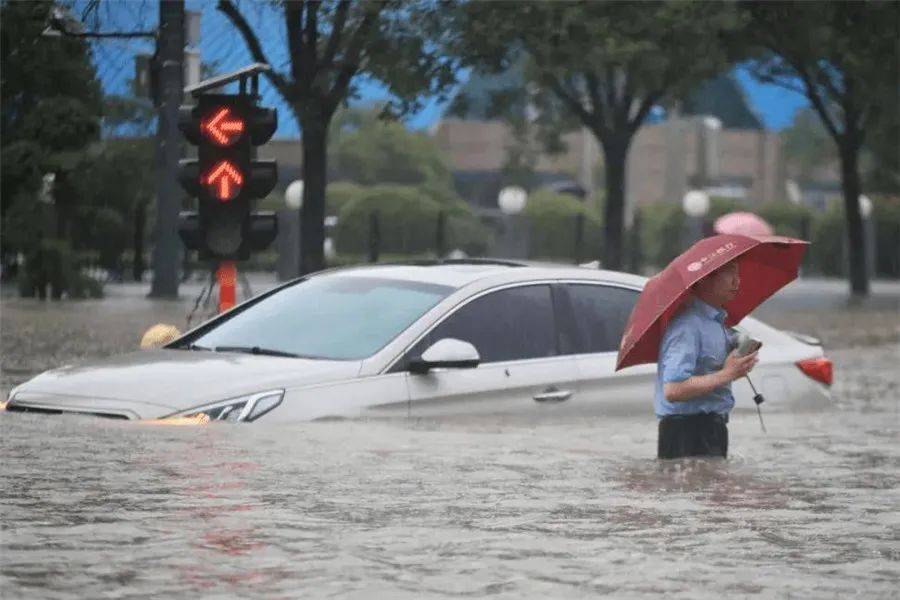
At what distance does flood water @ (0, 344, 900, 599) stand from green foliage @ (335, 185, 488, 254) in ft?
151

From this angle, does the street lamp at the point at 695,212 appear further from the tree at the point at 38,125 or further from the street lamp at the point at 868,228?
the tree at the point at 38,125

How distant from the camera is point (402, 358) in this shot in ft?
42.0

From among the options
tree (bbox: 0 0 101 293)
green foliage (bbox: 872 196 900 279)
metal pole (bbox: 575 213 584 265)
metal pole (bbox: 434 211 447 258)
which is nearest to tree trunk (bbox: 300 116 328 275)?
tree (bbox: 0 0 101 293)

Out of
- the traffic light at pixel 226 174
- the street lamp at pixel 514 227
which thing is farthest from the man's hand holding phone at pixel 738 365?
the street lamp at pixel 514 227

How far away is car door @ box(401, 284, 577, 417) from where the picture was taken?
12.9 metres

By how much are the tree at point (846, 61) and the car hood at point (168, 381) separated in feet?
76.8

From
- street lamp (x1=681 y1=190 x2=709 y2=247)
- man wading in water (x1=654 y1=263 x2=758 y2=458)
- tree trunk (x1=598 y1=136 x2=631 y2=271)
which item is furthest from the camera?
street lamp (x1=681 y1=190 x2=709 y2=247)

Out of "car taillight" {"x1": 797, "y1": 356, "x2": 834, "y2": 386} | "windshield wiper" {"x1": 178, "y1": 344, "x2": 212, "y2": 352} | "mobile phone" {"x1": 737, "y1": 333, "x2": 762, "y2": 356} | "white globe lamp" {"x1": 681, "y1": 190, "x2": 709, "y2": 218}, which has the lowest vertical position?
"car taillight" {"x1": 797, "y1": 356, "x2": 834, "y2": 386}

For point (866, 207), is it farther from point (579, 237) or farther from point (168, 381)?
point (168, 381)

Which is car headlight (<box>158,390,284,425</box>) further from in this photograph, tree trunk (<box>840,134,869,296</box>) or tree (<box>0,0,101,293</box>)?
tree trunk (<box>840,134,869,296</box>)

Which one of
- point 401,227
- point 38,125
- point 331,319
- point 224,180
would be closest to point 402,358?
point 331,319

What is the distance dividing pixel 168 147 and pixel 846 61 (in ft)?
42.9

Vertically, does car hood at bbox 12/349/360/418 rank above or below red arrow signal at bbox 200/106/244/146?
below

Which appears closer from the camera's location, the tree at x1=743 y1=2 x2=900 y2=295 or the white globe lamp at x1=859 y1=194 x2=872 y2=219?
the tree at x1=743 y1=2 x2=900 y2=295
